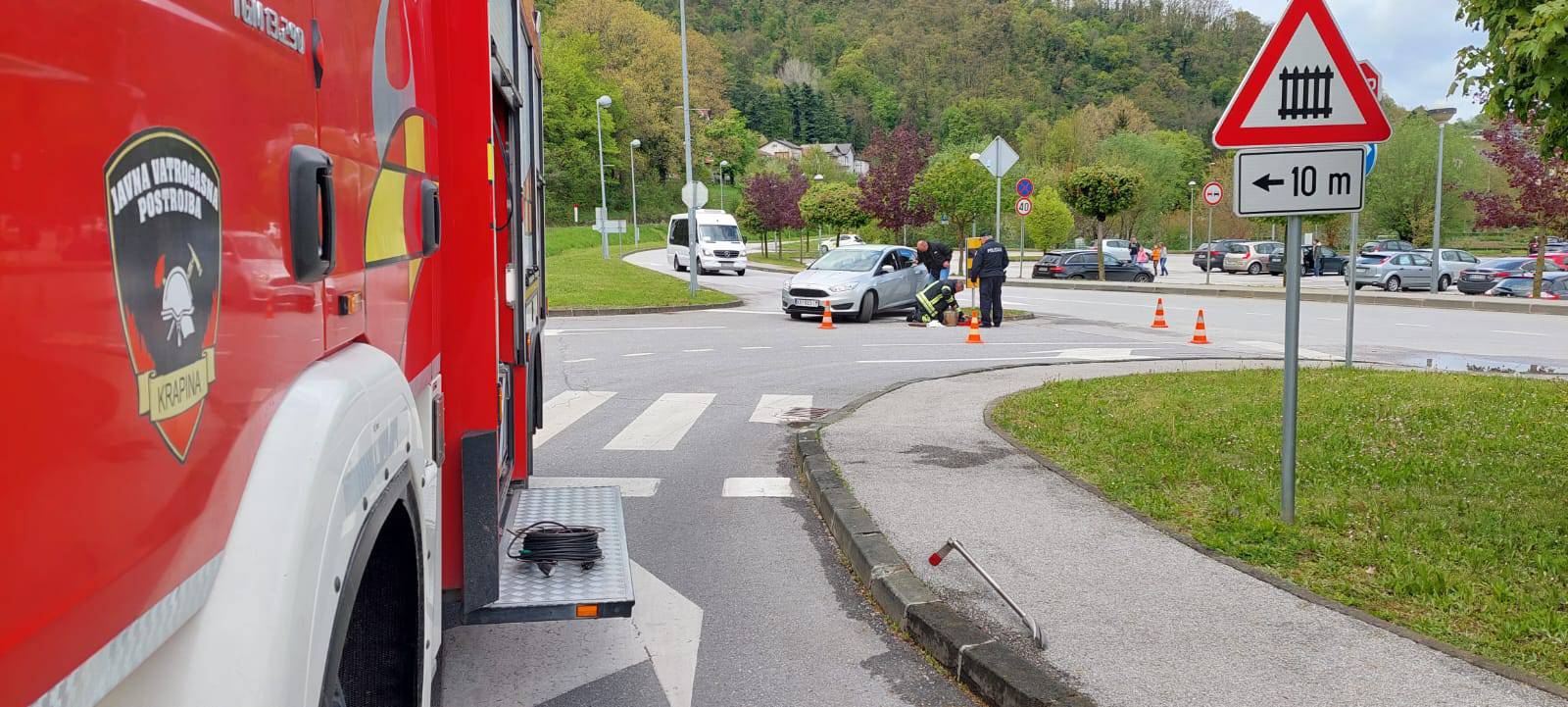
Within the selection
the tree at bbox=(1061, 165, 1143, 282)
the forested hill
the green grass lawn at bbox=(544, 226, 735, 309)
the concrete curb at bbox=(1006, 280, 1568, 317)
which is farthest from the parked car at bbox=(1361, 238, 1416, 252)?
the forested hill

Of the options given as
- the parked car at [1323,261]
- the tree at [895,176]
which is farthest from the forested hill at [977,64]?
the tree at [895,176]

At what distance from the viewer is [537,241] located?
5988mm

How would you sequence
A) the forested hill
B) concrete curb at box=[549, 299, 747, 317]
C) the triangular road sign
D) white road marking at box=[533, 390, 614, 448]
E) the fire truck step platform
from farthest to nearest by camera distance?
1. the forested hill
2. concrete curb at box=[549, 299, 747, 317]
3. white road marking at box=[533, 390, 614, 448]
4. the triangular road sign
5. the fire truck step platform

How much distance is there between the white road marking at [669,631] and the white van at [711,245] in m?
37.3

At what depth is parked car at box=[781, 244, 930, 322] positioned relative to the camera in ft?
70.6

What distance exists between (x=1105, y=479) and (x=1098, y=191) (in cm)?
3647

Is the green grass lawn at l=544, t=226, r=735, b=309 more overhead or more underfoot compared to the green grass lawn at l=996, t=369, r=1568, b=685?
more overhead

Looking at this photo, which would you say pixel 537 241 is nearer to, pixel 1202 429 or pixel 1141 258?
pixel 1202 429

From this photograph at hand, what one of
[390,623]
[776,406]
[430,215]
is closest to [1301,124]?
[430,215]

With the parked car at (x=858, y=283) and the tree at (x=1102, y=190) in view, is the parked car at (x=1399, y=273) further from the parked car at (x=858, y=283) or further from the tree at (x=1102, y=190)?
the parked car at (x=858, y=283)

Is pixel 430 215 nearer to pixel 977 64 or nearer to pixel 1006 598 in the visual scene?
pixel 1006 598

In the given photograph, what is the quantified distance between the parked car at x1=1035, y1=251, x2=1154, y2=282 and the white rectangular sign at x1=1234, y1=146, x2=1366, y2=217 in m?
39.6

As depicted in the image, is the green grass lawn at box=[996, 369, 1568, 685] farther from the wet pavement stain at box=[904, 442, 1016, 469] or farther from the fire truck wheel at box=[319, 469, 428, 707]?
the fire truck wheel at box=[319, 469, 428, 707]

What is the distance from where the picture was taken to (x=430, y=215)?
10.8ft
